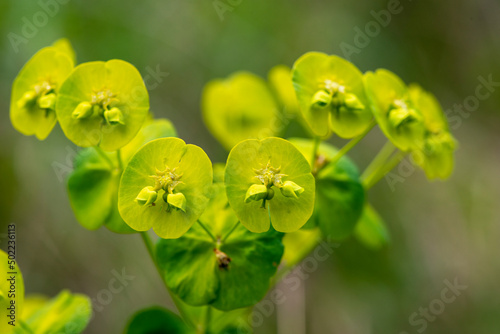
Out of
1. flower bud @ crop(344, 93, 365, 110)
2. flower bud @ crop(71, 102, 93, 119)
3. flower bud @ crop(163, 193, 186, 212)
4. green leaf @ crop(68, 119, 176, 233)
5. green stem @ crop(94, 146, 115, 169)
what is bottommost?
green leaf @ crop(68, 119, 176, 233)

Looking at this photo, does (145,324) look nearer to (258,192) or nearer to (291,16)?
(258,192)

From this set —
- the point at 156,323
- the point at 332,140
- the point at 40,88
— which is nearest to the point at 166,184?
the point at 40,88

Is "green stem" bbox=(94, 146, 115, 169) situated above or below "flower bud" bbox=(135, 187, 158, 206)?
below

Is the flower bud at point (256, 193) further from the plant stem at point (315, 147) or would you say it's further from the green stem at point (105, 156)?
the green stem at point (105, 156)

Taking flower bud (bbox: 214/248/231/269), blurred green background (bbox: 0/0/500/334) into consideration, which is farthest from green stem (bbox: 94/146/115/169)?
blurred green background (bbox: 0/0/500/334)

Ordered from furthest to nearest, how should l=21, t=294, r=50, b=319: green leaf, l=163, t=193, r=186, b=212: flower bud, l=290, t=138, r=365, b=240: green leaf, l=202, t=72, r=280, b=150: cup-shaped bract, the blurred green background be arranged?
the blurred green background < l=202, t=72, r=280, b=150: cup-shaped bract < l=21, t=294, r=50, b=319: green leaf < l=290, t=138, r=365, b=240: green leaf < l=163, t=193, r=186, b=212: flower bud

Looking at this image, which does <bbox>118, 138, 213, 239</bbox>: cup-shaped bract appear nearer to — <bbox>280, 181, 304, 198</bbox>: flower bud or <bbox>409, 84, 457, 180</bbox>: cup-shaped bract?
<bbox>280, 181, 304, 198</bbox>: flower bud

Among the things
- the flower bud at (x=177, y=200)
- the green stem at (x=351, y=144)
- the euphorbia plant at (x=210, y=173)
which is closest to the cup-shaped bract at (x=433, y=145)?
the euphorbia plant at (x=210, y=173)
